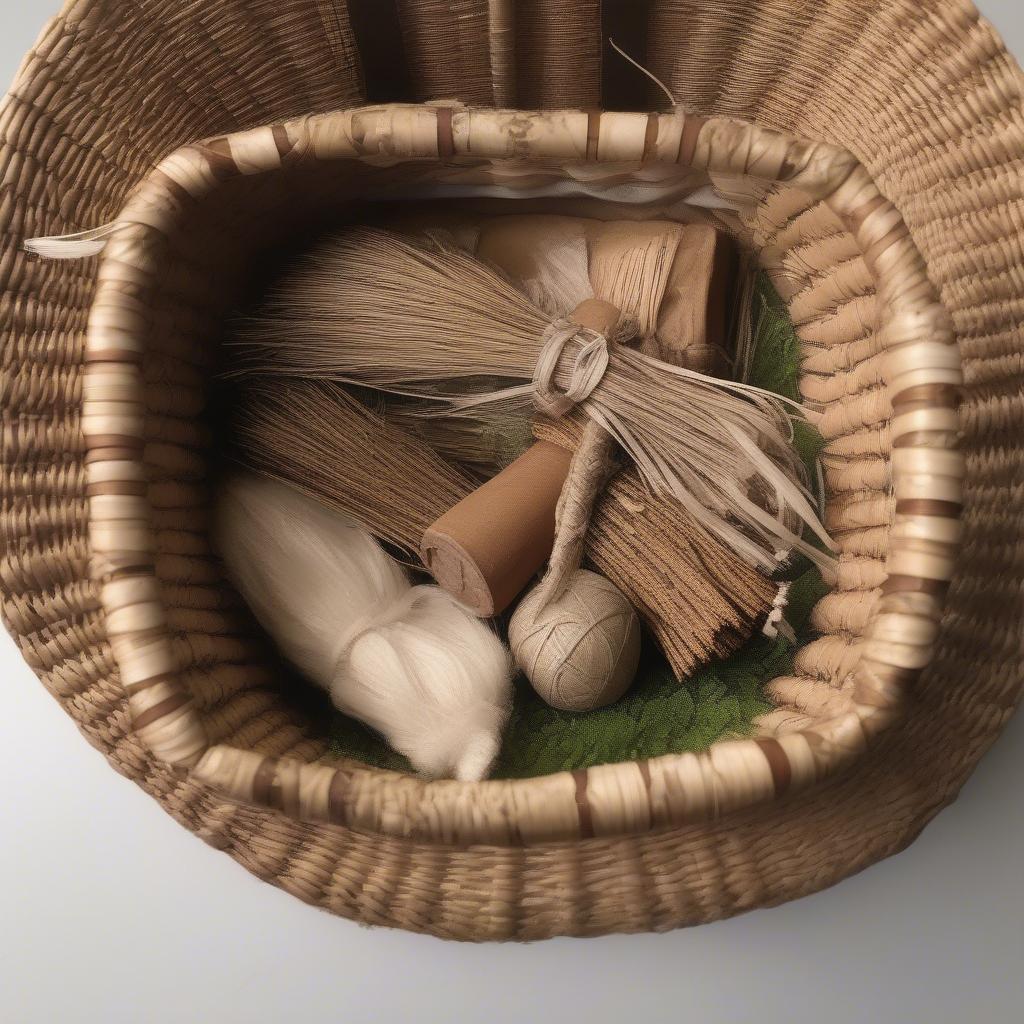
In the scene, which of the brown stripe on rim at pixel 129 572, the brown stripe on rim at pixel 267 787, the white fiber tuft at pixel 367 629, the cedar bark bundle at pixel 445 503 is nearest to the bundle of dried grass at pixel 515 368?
the cedar bark bundle at pixel 445 503

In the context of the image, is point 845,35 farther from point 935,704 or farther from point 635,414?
point 935,704

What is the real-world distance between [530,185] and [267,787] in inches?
20.3

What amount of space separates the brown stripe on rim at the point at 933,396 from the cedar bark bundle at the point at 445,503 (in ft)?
0.66

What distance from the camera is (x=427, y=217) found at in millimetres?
782

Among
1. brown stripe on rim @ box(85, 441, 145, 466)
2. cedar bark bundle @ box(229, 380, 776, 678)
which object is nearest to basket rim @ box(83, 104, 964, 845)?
brown stripe on rim @ box(85, 441, 145, 466)

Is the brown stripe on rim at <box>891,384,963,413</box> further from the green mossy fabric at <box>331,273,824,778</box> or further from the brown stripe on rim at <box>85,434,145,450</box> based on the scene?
the brown stripe on rim at <box>85,434,145,450</box>

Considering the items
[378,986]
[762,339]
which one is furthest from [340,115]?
[378,986]

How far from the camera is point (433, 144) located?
1.85 ft

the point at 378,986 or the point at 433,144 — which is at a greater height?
the point at 433,144

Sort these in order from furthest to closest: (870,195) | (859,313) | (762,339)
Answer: (762,339) → (859,313) → (870,195)

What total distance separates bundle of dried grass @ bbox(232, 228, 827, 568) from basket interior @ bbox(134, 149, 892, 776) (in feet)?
0.12

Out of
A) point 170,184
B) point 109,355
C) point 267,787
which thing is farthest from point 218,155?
point 267,787

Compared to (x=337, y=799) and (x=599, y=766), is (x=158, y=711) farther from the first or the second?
A: (x=599, y=766)

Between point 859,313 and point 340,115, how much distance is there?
396 millimetres
